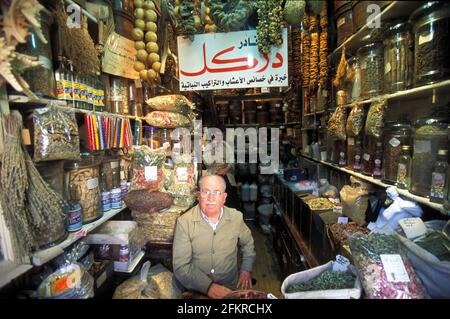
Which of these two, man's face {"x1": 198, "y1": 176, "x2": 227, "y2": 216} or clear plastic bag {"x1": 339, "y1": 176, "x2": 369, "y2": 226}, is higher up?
man's face {"x1": 198, "y1": 176, "x2": 227, "y2": 216}

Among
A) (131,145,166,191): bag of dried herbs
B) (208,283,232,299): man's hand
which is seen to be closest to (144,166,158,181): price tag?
(131,145,166,191): bag of dried herbs

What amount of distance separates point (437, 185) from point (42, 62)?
153 centimetres

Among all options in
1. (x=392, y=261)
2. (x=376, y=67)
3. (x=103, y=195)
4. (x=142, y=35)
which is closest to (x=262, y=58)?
(x=376, y=67)

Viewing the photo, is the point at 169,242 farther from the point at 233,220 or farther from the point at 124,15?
the point at 124,15

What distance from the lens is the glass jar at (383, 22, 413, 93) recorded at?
873mm

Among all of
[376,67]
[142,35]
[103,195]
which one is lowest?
[103,195]

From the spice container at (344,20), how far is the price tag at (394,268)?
85 centimetres

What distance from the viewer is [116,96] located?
4.29 ft

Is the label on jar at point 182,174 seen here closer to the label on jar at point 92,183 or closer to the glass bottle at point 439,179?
the label on jar at point 92,183

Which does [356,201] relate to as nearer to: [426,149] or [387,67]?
[426,149]

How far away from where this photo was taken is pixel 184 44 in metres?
0.99

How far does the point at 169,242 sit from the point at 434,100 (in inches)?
65.0

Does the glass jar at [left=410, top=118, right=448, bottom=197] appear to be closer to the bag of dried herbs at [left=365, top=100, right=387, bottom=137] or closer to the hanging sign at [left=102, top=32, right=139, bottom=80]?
the bag of dried herbs at [left=365, top=100, right=387, bottom=137]

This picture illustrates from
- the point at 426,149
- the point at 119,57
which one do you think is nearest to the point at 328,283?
the point at 426,149
